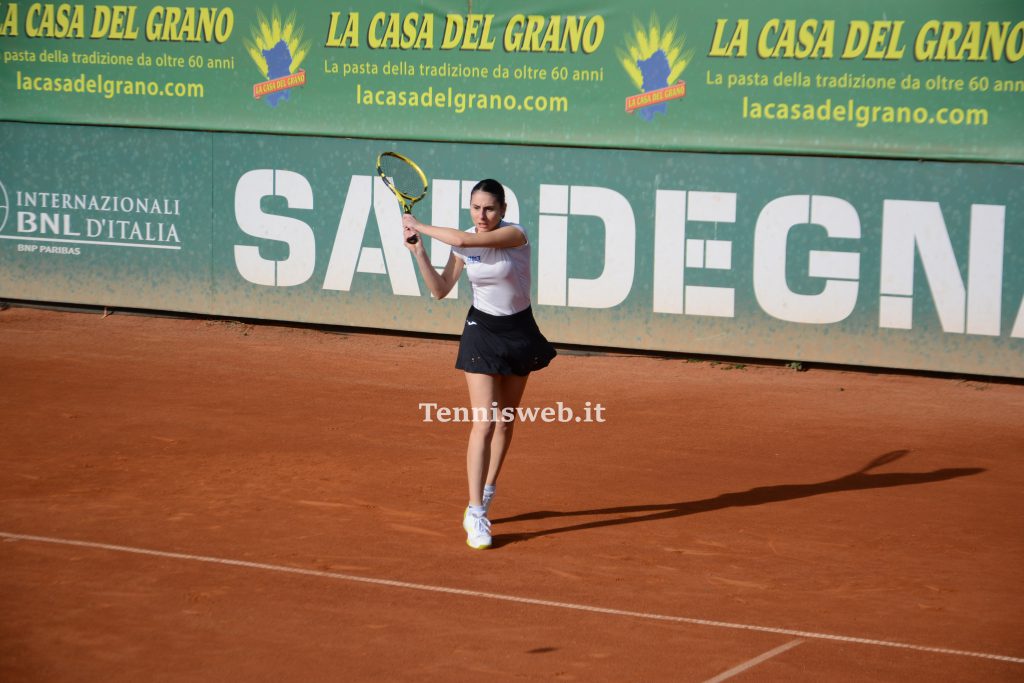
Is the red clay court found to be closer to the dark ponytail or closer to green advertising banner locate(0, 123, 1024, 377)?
green advertising banner locate(0, 123, 1024, 377)

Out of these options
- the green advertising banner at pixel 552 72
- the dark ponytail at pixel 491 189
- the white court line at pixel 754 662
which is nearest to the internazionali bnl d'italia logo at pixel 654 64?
the green advertising banner at pixel 552 72

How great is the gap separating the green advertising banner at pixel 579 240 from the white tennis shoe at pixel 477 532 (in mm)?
5927

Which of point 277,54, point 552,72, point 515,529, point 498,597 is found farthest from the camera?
point 277,54

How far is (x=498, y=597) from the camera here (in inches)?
239

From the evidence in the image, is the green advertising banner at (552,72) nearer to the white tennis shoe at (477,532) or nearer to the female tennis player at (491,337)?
the female tennis player at (491,337)

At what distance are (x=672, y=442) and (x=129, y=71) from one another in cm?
766

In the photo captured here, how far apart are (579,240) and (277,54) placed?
363 centimetres

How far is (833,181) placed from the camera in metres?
11.9

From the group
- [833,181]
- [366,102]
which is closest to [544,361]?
[833,181]

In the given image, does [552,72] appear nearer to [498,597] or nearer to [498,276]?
[498,276]

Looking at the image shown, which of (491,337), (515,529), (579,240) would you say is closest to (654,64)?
(579,240)

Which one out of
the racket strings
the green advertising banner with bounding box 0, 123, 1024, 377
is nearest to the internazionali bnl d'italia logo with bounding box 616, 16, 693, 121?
the green advertising banner with bounding box 0, 123, 1024, 377

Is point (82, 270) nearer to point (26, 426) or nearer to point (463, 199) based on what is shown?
point (463, 199)

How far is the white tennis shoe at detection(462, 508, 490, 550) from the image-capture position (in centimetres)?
683
